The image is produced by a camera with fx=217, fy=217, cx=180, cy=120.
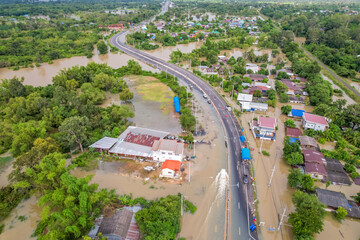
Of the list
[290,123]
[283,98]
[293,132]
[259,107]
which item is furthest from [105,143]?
[283,98]

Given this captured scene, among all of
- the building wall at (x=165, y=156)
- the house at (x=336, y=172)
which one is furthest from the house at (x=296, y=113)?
the building wall at (x=165, y=156)

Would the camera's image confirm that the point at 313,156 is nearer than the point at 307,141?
Yes

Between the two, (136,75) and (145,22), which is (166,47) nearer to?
(136,75)

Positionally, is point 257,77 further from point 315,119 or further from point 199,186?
point 199,186

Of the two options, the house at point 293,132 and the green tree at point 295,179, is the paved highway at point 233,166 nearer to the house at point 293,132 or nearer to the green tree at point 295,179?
the green tree at point 295,179

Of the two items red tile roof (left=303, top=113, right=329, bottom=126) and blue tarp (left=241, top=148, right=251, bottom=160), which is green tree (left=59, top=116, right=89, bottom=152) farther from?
red tile roof (left=303, top=113, right=329, bottom=126)
